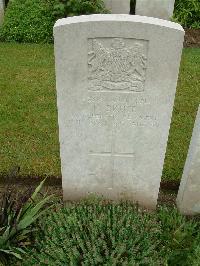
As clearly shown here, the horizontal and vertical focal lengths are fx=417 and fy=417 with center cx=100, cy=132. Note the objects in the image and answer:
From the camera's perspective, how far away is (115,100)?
3.64 metres

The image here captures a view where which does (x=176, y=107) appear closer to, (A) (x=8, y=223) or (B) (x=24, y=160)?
(B) (x=24, y=160)

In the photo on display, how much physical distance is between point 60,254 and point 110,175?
1.07 metres

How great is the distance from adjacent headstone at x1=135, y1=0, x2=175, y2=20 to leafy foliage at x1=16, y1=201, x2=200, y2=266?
5285 mm

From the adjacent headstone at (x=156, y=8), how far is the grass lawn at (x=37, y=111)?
3.13 feet

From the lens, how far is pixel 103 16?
10.8 feet

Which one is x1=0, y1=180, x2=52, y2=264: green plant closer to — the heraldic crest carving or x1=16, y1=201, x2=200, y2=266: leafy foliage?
x1=16, y1=201, x2=200, y2=266: leafy foliage

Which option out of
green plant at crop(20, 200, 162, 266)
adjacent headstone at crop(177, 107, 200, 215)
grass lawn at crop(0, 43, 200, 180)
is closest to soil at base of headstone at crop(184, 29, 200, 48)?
grass lawn at crop(0, 43, 200, 180)

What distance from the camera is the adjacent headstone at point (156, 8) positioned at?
27.1 feet

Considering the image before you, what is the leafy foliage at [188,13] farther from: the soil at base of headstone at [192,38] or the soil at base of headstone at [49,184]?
the soil at base of headstone at [49,184]

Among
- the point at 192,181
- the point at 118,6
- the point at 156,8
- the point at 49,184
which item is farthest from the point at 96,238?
the point at 156,8

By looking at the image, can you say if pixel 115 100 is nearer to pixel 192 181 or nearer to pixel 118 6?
pixel 192 181

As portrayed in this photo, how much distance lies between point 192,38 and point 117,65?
5534mm

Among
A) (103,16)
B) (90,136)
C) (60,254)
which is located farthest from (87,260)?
(103,16)

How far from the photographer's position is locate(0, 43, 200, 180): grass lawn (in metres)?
5.11
